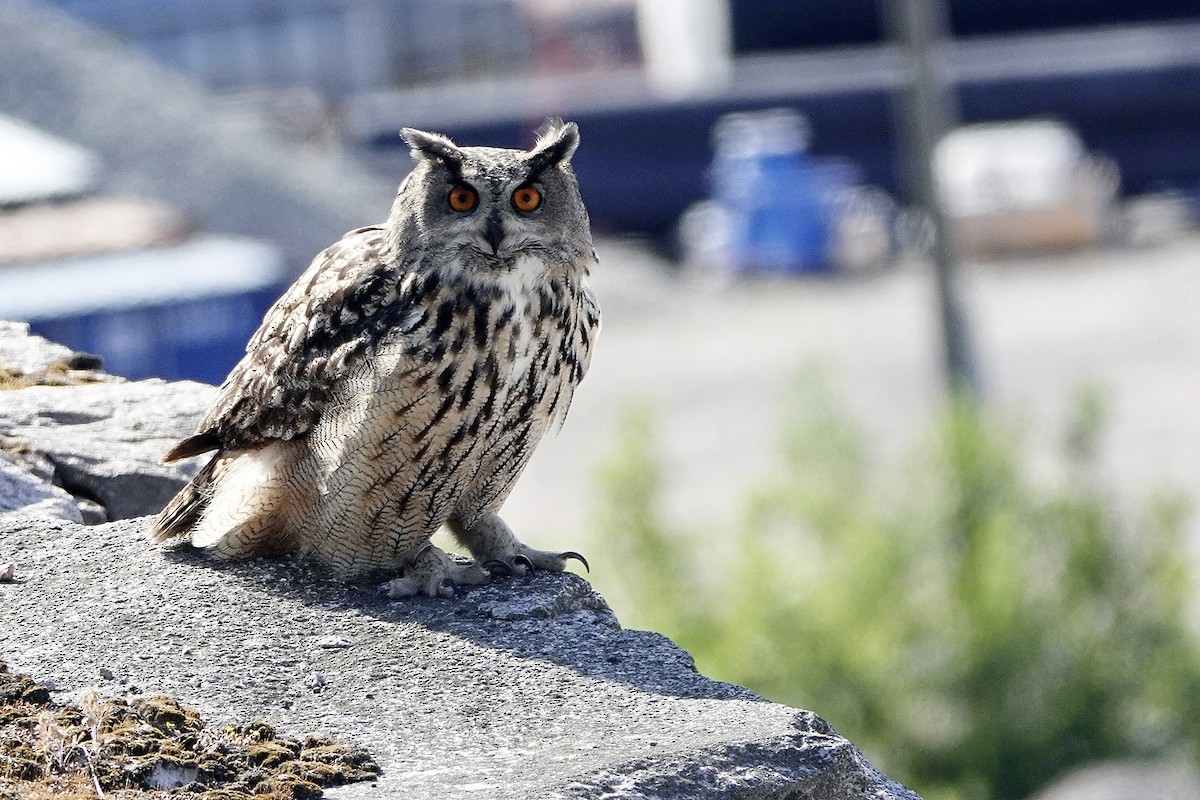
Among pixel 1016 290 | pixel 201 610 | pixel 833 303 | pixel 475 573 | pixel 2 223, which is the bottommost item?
pixel 201 610

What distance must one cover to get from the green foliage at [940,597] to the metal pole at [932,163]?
10.1 ft

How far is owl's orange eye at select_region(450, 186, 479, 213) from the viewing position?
3139 millimetres

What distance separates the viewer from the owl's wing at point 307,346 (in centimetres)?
313

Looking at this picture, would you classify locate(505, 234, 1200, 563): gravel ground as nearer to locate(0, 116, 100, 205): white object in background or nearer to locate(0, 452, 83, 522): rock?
locate(0, 116, 100, 205): white object in background

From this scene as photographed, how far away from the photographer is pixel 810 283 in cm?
2114

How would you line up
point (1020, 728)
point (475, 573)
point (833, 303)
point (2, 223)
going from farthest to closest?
point (833, 303) < point (2, 223) < point (1020, 728) < point (475, 573)

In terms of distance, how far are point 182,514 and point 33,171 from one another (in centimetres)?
952

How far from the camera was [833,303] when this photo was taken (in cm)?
1972

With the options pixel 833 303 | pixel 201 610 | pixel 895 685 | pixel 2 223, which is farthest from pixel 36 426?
pixel 833 303

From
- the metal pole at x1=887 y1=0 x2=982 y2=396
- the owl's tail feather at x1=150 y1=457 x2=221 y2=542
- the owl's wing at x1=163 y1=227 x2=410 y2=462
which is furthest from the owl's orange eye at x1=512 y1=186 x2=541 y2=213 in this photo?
the metal pole at x1=887 y1=0 x2=982 y2=396

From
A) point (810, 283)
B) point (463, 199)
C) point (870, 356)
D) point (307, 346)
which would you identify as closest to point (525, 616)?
point (307, 346)

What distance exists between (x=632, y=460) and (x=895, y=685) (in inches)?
54.4

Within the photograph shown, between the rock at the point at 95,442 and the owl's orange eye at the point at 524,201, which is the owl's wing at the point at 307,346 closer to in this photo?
the owl's orange eye at the point at 524,201

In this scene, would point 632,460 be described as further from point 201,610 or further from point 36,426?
point 201,610
